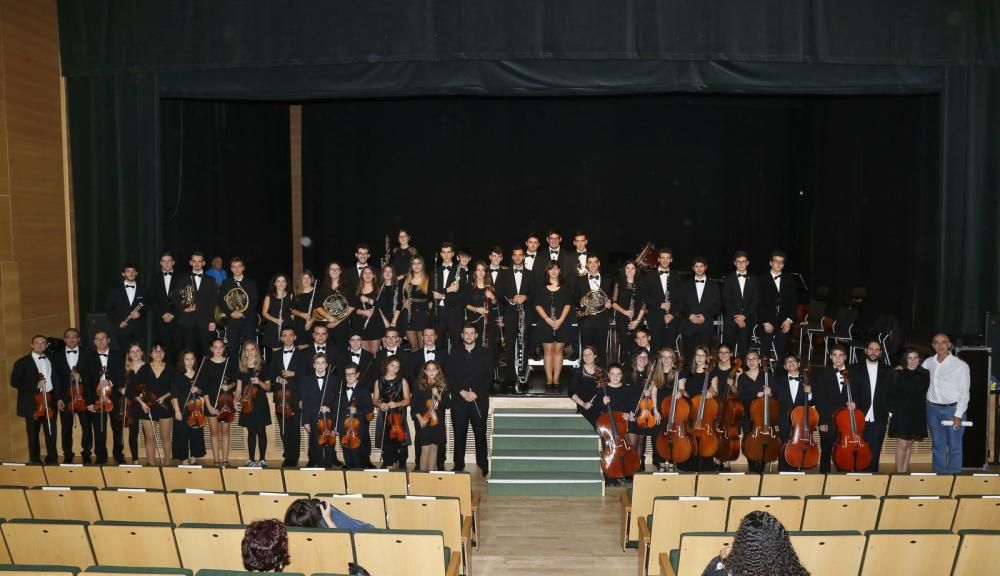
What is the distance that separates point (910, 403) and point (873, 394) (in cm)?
50

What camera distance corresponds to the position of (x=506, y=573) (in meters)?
6.97

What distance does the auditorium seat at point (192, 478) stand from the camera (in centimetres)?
716

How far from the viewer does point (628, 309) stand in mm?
10203

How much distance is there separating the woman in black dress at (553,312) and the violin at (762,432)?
225cm

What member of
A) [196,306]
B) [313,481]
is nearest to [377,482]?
[313,481]

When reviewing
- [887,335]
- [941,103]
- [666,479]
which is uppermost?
[941,103]

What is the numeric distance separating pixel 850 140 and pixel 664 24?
4.30 meters

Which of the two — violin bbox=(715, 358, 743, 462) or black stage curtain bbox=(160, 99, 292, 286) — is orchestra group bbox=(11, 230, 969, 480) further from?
black stage curtain bbox=(160, 99, 292, 286)

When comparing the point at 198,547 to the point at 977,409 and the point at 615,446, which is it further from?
the point at 977,409

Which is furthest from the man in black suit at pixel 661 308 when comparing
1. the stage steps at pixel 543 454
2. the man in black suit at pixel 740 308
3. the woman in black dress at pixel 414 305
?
the woman in black dress at pixel 414 305

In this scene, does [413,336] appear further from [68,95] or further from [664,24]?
[68,95]

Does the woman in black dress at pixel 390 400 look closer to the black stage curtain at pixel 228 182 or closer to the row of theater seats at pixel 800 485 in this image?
the row of theater seats at pixel 800 485

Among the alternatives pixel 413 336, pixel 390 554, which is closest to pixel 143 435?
pixel 413 336

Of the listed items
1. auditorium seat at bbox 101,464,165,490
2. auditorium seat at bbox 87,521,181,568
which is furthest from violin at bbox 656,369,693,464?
auditorium seat at bbox 87,521,181,568
